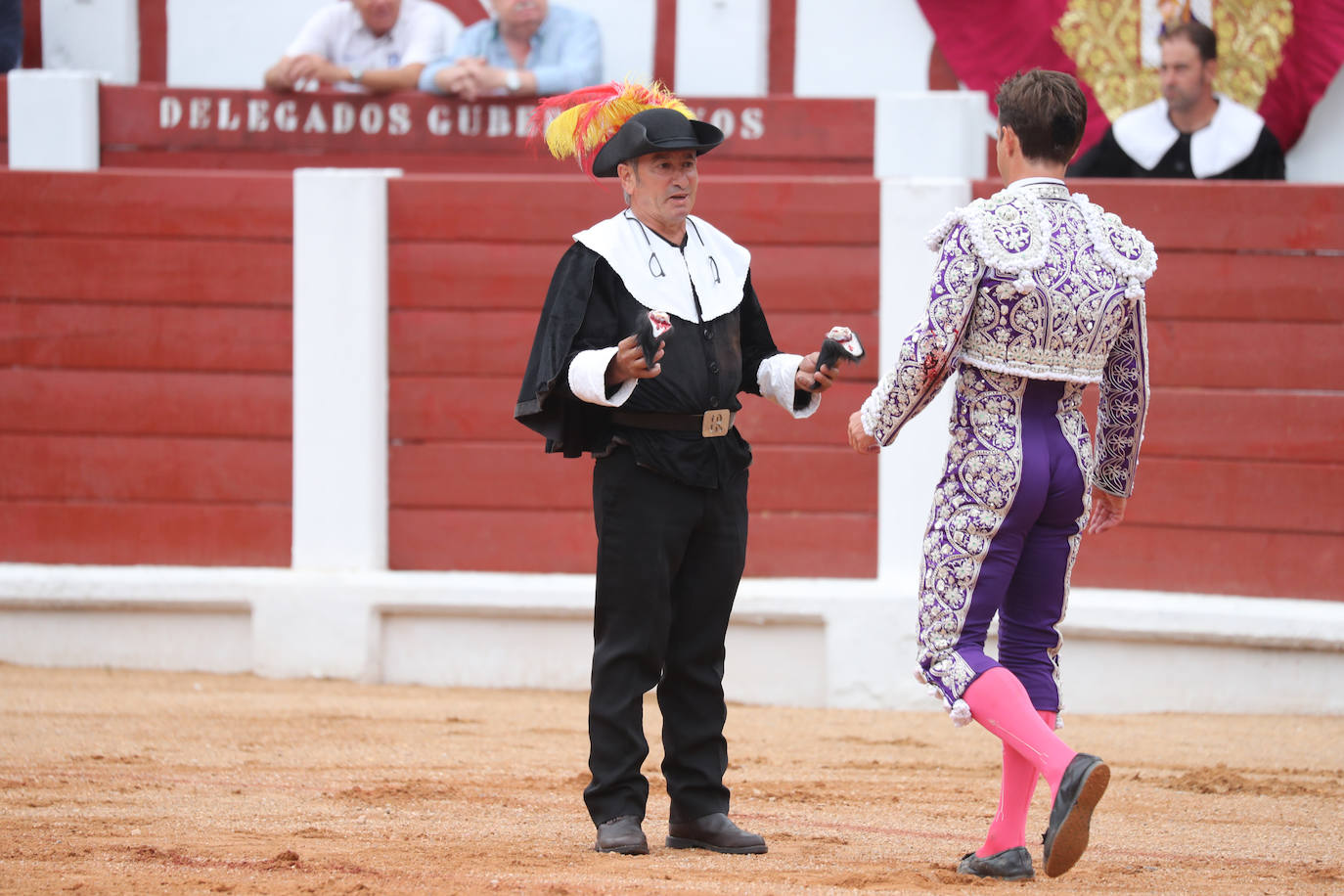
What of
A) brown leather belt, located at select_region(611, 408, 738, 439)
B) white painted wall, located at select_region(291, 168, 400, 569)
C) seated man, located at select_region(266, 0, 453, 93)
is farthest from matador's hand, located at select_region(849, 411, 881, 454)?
seated man, located at select_region(266, 0, 453, 93)

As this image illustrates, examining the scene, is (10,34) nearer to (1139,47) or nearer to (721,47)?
(721,47)

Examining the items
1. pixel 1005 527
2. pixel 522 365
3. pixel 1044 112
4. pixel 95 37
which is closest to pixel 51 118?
pixel 95 37

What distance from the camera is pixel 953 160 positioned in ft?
22.3

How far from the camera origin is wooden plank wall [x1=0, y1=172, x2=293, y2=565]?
6.33 metres

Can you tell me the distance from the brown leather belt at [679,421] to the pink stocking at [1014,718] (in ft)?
2.54

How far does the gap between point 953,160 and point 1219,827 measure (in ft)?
11.1

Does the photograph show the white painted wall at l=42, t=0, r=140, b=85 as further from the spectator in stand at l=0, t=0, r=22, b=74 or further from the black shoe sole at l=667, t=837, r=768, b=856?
the black shoe sole at l=667, t=837, r=768, b=856

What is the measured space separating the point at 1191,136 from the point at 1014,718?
393cm

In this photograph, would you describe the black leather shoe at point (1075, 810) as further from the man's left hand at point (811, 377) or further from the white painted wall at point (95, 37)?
the white painted wall at point (95, 37)

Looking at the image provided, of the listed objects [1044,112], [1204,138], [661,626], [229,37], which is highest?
[229,37]

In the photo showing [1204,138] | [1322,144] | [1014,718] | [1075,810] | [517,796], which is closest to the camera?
[1075,810]

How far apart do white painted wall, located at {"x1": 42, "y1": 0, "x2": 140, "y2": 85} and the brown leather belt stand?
517cm

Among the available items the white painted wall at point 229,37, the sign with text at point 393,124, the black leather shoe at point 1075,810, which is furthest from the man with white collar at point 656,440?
the white painted wall at point 229,37

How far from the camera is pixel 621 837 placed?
11.9 feet
